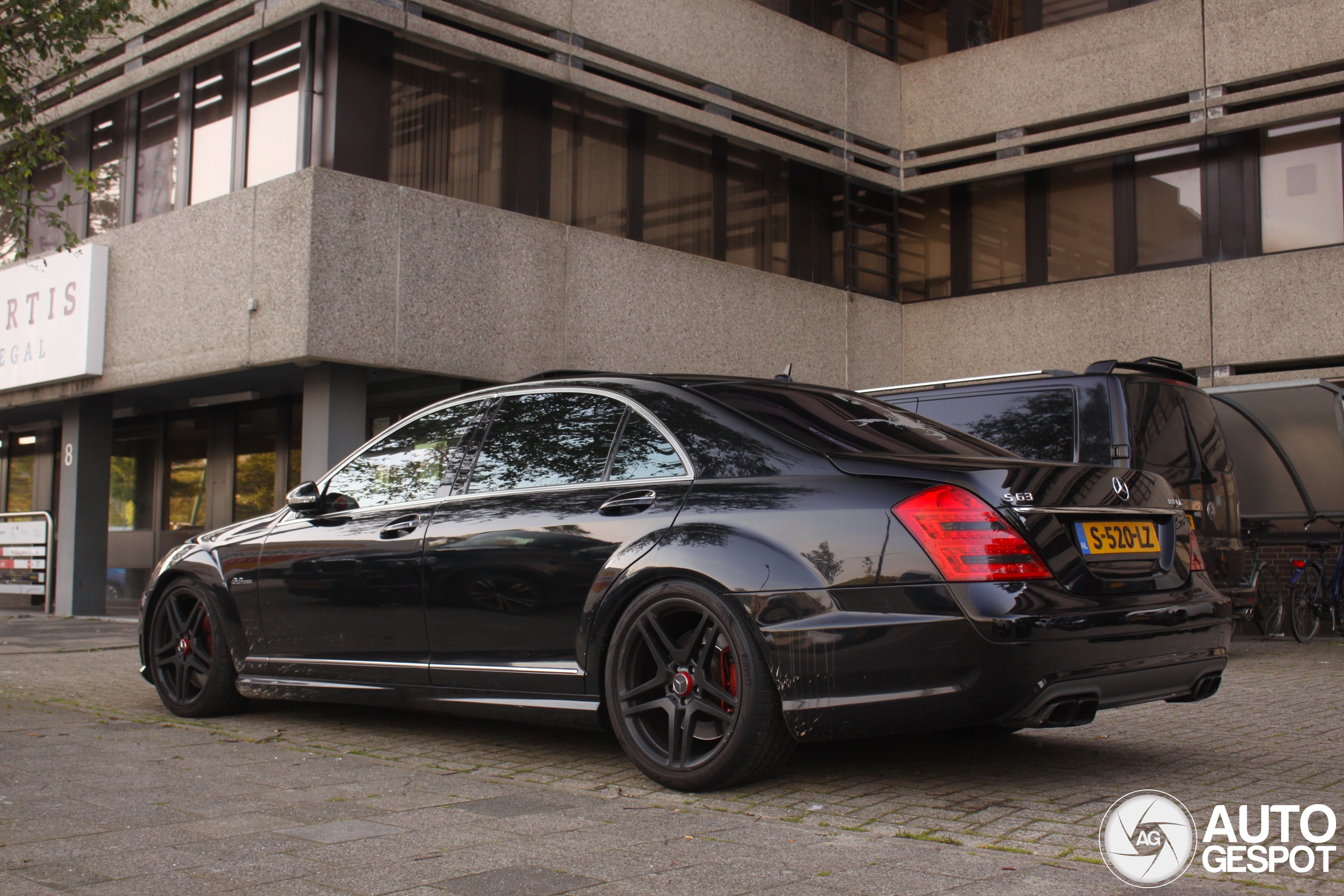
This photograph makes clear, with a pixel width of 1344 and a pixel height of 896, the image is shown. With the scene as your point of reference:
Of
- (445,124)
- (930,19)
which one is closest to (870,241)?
(930,19)

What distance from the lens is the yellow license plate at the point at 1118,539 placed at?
4.18m

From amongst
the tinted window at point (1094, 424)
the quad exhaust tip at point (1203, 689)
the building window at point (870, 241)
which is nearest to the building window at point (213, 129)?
the building window at point (870, 241)

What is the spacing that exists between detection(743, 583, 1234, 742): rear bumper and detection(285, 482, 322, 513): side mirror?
2.65m

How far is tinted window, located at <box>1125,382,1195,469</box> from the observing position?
7.88 metres

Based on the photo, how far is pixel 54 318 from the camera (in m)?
13.9

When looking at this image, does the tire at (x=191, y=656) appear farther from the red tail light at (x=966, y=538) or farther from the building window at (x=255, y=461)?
the building window at (x=255, y=461)

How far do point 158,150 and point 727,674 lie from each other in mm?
11695

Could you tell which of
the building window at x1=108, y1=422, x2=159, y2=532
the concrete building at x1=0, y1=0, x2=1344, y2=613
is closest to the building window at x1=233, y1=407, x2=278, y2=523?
the concrete building at x1=0, y1=0, x2=1344, y2=613

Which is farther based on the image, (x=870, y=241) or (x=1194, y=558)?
(x=870, y=241)

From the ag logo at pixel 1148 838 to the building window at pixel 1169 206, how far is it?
42.1ft

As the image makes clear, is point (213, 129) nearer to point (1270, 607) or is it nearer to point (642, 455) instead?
point (642, 455)

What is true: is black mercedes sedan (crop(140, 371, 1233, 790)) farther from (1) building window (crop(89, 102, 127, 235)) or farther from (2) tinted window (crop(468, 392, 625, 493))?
(1) building window (crop(89, 102, 127, 235))

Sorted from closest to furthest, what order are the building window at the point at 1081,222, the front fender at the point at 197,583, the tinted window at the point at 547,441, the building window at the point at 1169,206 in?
1. the tinted window at the point at 547,441
2. the front fender at the point at 197,583
3. the building window at the point at 1169,206
4. the building window at the point at 1081,222

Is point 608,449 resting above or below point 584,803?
above
